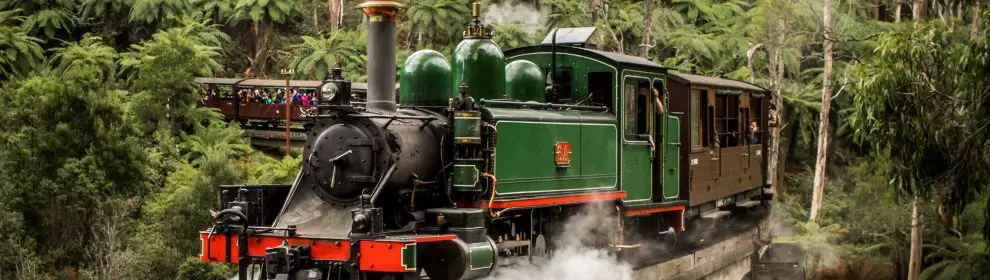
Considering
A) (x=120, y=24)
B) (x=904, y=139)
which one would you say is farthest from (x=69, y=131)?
(x=904, y=139)

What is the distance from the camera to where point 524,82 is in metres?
12.6

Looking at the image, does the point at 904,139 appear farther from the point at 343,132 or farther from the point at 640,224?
the point at 343,132

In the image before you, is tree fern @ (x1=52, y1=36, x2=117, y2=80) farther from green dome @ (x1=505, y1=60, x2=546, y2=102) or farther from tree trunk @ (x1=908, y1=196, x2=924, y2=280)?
tree trunk @ (x1=908, y1=196, x2=924, y2=280)

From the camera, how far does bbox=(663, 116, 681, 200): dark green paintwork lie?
14.6 m

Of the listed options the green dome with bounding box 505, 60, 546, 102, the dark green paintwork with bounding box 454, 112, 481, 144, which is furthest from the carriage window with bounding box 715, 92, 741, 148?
the dark green paintwork with bounding box 454, 112, 481, 144

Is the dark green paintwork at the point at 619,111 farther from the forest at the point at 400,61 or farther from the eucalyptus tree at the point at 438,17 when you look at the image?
the eucalyptus tree at the point at 438,17

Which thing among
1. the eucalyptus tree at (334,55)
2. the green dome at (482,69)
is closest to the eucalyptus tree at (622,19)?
the eucalyptus tree at (334,55)

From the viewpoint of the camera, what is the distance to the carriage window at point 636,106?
44.7 ft

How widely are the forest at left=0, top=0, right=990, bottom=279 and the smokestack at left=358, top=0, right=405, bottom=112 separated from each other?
680 cm

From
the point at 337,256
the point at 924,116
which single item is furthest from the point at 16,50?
the point at 924,116

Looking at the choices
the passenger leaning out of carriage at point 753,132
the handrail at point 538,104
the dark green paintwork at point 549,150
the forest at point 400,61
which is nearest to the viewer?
the dark green paintwork at point 549,150

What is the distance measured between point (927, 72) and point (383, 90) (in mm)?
7692

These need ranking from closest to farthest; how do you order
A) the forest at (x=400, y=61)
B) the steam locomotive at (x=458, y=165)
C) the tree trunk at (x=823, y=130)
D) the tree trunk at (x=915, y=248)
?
the steam locomotive at (x=458, y=165)
the forest at (x=400, y=61)
the tree trunk at (x=915, y=248)
the tree trunk at (x=823, y=130)

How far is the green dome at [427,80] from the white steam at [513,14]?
13.2m
